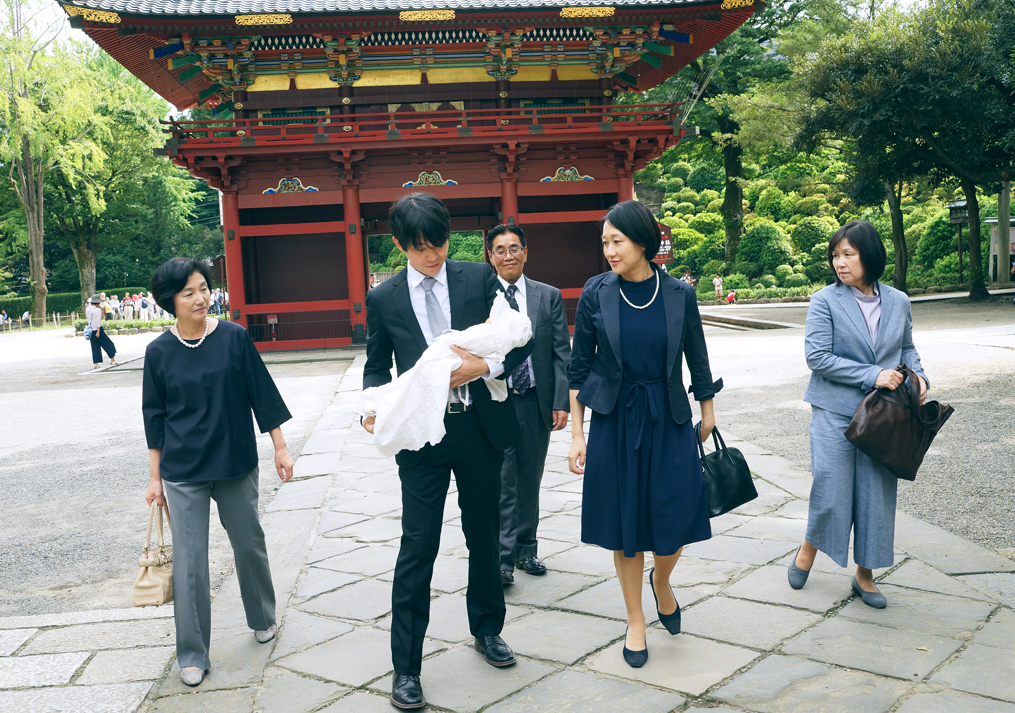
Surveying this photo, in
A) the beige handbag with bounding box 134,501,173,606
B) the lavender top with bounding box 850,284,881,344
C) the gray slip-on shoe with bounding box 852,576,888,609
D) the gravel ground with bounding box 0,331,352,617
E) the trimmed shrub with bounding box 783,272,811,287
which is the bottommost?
the gravel ground with bounding box 0,331,352,617

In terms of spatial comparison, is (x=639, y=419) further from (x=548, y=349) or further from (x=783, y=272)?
(x=783, y=272)

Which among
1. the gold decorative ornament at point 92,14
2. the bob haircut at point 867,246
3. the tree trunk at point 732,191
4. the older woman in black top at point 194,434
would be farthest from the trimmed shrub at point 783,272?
the older woman in black top at point 194,434

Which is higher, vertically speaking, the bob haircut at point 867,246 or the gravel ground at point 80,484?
the bob haircut at point 867,246

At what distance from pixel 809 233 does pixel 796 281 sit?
137 inches

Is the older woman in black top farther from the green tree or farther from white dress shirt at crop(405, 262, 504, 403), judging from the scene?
the green tree

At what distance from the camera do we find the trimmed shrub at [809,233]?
30328mm

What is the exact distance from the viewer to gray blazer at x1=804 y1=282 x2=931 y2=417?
323 cm

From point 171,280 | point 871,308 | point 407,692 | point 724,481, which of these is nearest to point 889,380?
point 871,308

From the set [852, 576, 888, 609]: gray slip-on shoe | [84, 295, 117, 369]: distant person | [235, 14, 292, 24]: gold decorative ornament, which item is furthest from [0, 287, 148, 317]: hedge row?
[852, 576, 888, 609]: gray slip-on shoe

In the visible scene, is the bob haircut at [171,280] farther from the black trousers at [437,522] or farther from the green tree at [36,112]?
the green tree at [36,112]

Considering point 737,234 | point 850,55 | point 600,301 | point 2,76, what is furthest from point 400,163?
point 2,76

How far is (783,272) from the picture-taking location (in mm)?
28969

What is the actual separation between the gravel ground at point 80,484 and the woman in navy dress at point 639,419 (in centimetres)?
242

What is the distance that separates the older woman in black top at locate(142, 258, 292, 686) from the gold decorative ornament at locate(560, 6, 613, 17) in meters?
13.2
